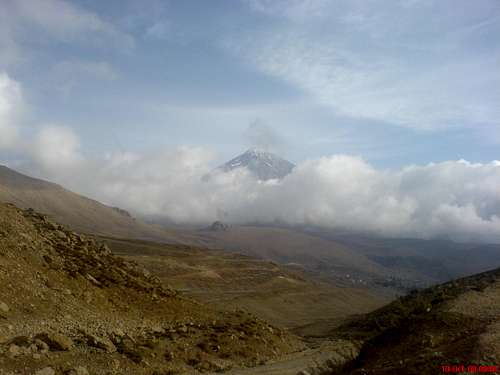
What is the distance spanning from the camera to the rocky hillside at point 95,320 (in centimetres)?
1603

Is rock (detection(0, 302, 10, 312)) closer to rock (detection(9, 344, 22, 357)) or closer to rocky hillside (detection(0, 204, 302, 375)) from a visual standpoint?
rocky hillside (detection(0, 204, 302, 375))

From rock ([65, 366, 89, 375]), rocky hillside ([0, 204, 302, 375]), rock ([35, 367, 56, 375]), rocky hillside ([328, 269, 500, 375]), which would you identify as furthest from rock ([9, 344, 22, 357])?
rocky hillside ([328, 269, 500, 375])

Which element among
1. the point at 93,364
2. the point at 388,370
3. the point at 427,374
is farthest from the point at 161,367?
the point at 427,374

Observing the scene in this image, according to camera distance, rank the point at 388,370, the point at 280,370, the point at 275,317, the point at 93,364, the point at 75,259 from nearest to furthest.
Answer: the point at 388,370
the point at 93,364
the point at 280,370
the point at 75,259
the point at 275,317

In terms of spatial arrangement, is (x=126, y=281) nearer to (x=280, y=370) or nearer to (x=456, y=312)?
(x=280, y=370)

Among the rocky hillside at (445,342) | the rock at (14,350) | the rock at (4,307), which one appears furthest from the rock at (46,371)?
the rocky hillside at (445,342)

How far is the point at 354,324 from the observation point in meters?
52.8

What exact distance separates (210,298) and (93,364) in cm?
6648

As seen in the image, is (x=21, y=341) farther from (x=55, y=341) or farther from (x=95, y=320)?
(x=95, y=320)

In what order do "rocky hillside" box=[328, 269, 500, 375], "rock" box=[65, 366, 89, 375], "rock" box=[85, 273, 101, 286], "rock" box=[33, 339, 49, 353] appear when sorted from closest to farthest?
1. "rocky hillside" box=[328, 269, 500, 375]
2. "rock" box=[65, 366, 89, 375]
3. "rock" box=[33, 339, 49, 353]
4. "rock" box=[85, 273, 101, 286]

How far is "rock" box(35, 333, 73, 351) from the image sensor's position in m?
15.9

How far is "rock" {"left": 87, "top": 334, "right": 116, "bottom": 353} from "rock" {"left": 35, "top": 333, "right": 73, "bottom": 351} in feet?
3.46

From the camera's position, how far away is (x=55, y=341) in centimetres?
1605

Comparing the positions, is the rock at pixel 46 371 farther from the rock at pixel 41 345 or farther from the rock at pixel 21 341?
the rock at pixel 21 341
